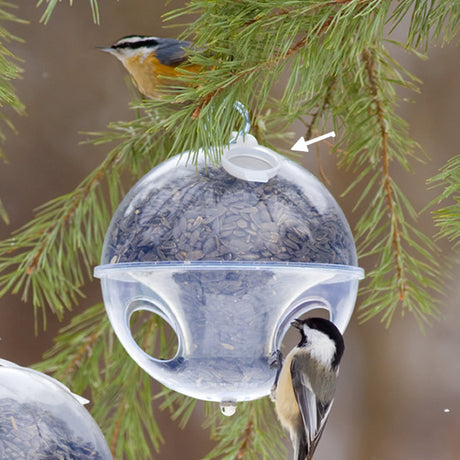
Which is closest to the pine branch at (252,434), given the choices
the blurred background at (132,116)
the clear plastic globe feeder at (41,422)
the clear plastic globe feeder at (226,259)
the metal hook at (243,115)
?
the clear plastic globe feeder at (226,259)

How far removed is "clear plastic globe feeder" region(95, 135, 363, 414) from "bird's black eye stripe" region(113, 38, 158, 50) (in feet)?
1.01

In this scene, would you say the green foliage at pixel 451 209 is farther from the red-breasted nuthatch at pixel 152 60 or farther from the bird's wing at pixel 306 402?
the red-breasted nuthatch at pixel 152 60

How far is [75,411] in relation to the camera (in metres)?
0.81

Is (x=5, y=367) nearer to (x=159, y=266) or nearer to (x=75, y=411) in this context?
(x=75, y=411)

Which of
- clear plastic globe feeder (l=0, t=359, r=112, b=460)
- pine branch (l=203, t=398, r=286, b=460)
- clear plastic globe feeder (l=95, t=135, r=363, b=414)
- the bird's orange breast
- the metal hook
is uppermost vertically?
the bird's orange breast

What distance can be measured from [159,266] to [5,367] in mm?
198

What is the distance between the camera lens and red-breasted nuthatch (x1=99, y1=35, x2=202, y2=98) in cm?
112

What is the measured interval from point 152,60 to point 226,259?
1.41 feet

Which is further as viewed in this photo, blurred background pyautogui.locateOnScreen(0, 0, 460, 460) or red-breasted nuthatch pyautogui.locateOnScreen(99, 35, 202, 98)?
blurred background pyautogui.locateOnScreen(0, 0, 460, 460)

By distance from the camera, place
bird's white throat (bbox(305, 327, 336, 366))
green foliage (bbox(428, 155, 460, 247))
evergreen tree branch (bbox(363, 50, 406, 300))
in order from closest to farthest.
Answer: green foliage (bbox(428, 155, 460, 247)) < bird's white throat (bbox(305, 327, 336, 366)) < evergreen tree branch (bbox(363, 50, 406, 300))

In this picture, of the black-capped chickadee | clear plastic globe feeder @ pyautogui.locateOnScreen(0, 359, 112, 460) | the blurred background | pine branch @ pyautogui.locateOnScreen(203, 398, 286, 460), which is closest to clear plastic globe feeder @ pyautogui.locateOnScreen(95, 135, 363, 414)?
the black-capped chickadee

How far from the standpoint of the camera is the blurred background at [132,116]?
214cm

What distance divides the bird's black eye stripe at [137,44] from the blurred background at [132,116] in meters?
0.87

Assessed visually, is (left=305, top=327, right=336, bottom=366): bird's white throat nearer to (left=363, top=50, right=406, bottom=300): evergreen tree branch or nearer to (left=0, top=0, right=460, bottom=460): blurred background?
(left=363, top=50, right=406, bottom=300): evergreen tree branch
